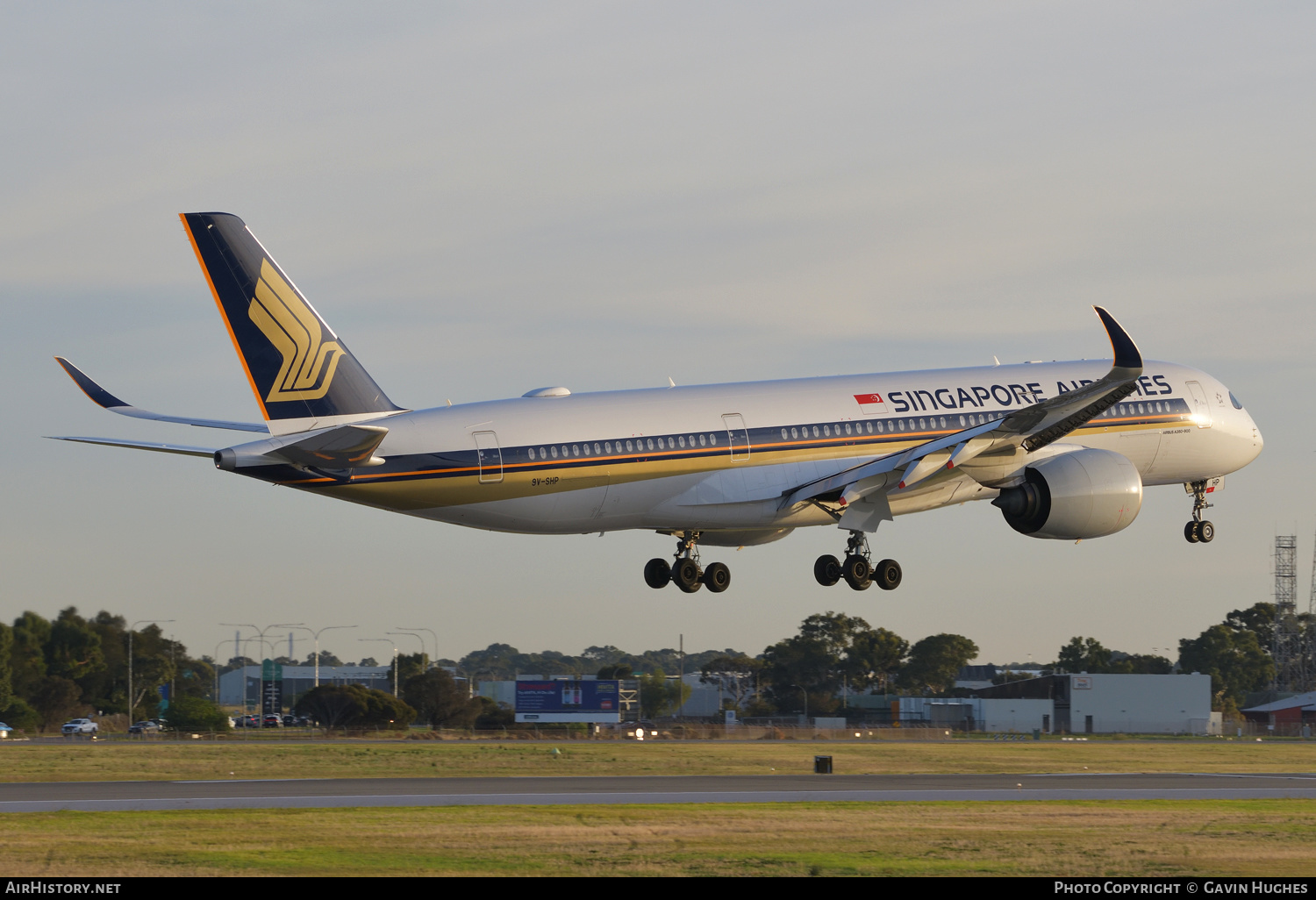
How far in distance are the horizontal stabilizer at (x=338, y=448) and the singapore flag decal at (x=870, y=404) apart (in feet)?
49.7

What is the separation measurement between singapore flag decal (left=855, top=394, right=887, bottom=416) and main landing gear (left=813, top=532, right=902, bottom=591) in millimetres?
3628

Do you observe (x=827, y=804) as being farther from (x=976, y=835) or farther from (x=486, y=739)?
(x=486, y=739)

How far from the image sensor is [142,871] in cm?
3203

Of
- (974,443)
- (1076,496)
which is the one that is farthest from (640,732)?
(974,443)

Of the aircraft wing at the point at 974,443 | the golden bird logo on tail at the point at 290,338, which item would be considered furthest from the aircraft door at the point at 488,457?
the aircraft wing at the point at 974,443

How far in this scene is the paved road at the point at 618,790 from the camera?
50594mm

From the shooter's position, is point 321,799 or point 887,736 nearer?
point 321,799

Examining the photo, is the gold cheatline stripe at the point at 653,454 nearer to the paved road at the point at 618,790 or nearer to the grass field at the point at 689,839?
the grass field at the point at 689,839

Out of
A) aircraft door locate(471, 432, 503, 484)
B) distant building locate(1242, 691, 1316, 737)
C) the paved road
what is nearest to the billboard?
distant building locate(1242, 691, 1316, 737)

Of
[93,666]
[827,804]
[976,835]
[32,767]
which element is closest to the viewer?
[976,835]

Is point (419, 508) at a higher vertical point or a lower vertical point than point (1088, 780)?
higher

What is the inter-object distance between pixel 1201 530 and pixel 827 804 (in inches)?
650

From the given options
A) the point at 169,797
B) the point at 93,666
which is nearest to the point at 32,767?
the point at 169,797

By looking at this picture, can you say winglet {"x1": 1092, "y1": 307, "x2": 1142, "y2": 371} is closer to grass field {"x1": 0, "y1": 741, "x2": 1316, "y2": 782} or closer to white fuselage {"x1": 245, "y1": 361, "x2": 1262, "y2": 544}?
white fuselage {"x1": 245, "y1": 361, "x2": 1262, "y2": 544}
